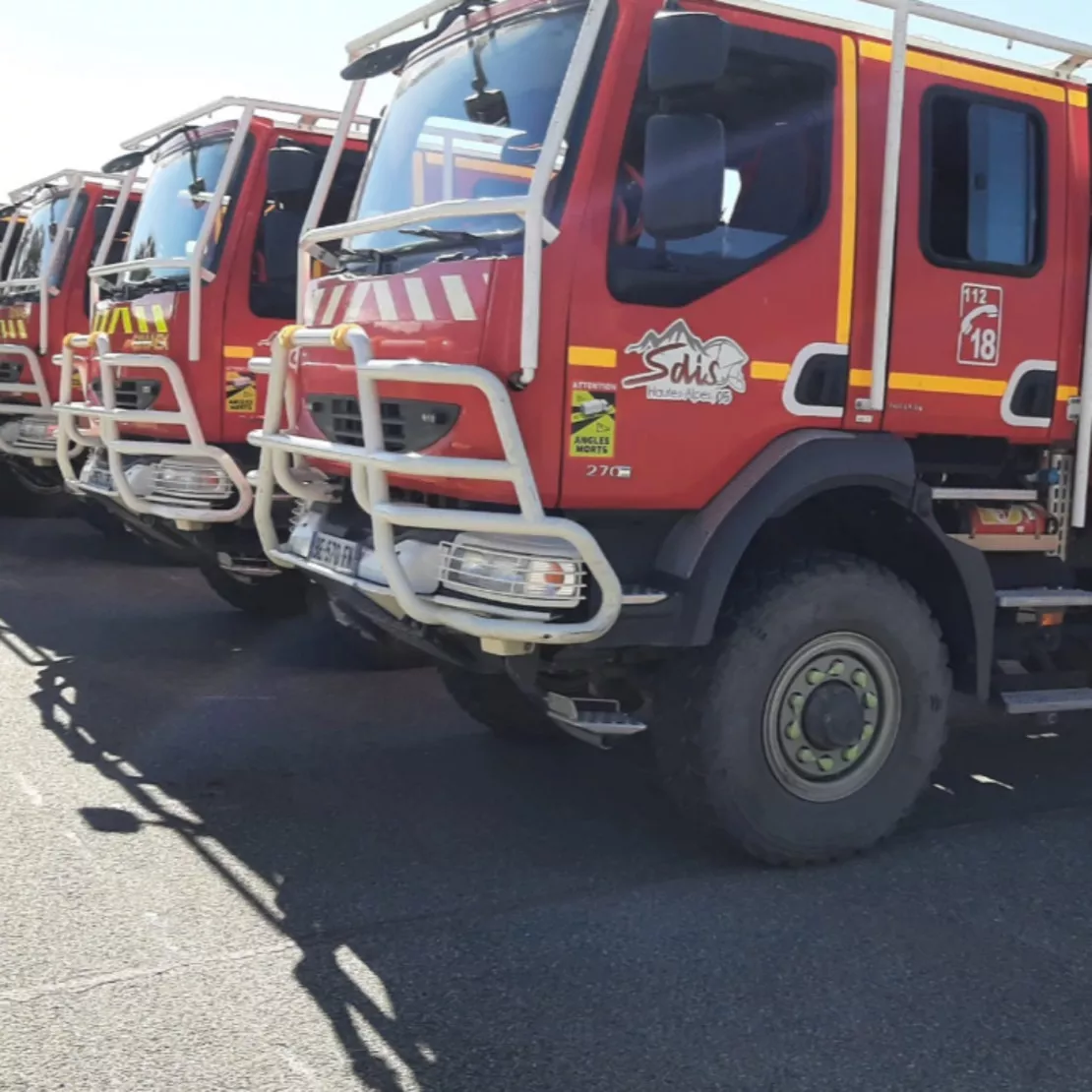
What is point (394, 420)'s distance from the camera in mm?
3973

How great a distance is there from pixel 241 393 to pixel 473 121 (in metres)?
2.74

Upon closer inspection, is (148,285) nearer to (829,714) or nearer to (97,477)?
(97,477)

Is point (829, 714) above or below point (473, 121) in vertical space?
below

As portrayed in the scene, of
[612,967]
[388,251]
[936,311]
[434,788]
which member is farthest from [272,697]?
[936,311]

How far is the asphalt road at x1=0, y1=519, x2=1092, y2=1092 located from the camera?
9.79ft

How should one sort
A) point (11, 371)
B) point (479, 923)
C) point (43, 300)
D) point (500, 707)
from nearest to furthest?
point (479, 923)
point (500, 707)
point (43, 300)
point (11, 371)

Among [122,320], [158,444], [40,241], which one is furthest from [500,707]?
[40,241]

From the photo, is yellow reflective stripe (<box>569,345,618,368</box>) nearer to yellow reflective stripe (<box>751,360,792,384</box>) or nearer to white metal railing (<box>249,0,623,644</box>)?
white metal railing (<box>249,0,623,644</box>)

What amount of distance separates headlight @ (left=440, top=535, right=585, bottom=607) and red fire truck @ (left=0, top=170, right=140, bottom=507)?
6.07 m

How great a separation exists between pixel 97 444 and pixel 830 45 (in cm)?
443

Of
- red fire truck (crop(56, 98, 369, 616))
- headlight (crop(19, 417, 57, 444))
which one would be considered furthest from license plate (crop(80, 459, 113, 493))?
headlight (crop(19, 417, 57, 444))

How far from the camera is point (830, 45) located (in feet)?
13.2

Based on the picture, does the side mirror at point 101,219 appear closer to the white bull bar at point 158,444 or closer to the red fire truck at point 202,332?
the red fire truck at point 202,332

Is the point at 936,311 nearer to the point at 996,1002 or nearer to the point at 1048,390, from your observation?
the point at 1048,390
